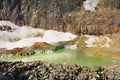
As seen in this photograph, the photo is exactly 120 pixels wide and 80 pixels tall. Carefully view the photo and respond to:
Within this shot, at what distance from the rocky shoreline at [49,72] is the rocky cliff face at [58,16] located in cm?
1969

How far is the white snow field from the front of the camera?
50.7 metres

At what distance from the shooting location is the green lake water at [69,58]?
43103mm

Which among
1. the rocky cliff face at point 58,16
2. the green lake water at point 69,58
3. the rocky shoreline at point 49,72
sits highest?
the rocky cliff face at point 58,16

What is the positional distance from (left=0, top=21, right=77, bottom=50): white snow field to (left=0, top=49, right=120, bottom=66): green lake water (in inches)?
153

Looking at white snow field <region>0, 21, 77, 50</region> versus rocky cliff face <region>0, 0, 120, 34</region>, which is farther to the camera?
rocky cliff face <region>0, 0, 120, 34</region>

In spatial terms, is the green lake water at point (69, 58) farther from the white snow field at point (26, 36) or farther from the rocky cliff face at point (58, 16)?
the rocky cliff face at point (58, 16)

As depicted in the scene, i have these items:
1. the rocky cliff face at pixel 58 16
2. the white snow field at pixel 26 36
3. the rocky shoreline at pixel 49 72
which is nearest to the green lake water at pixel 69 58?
the white snow field at pixel 26 36

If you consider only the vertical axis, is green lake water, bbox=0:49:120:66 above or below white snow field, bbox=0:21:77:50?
below

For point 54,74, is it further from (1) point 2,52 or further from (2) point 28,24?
(2) point 28,24

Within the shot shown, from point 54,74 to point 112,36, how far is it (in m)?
21.6

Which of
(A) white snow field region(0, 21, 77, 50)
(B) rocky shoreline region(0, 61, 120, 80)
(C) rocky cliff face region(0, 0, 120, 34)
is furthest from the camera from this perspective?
(C) rocky cliff face region(0, 0, 120, 34)

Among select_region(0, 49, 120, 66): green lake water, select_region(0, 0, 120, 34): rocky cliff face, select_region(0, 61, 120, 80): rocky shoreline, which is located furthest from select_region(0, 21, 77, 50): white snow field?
select_region(0, 61, 120, 80): rocky shoreline

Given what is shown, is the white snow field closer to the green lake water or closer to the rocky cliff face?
the rocky cliff face

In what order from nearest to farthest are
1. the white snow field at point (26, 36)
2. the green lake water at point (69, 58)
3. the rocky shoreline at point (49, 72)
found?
the rocky shoreline at point (49, 72) → the green lake water at point (69, 58) → the white snow field at point (26, 36)
